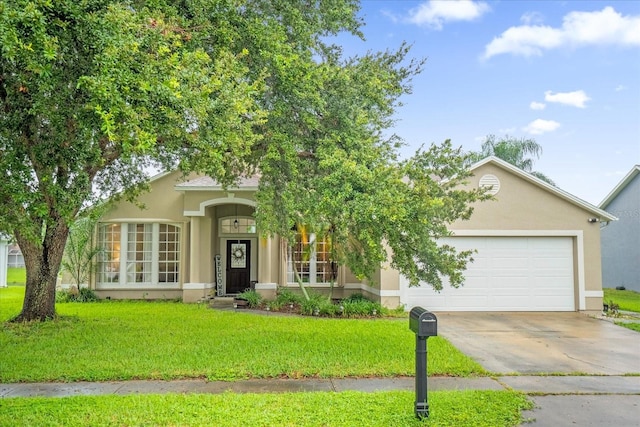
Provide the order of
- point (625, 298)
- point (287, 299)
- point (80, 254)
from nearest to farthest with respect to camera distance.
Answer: point (287, 299) → point (80, 254) → point (625, 298)

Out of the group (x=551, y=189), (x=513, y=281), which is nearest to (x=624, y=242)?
(x=551, y=189)

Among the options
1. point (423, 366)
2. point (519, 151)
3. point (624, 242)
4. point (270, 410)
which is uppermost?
point (519, 151)

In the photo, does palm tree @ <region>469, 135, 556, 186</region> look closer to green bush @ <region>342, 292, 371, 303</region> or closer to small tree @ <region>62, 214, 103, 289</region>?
green bush @ <region>342, 292, 371, 303</region>

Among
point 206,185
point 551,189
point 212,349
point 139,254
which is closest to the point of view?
point 212,349

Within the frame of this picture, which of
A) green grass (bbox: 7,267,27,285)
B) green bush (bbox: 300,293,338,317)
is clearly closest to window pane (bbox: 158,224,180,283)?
green bush (bbox: 300,293,338,317)

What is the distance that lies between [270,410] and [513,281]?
11166 millimetres

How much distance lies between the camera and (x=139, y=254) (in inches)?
695

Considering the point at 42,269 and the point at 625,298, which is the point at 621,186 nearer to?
the point at 625,298

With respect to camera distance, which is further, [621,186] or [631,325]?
[621,186]

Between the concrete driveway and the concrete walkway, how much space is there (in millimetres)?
624

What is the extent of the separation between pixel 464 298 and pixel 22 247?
40.1 ft

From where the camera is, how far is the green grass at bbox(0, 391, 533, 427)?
191 inches

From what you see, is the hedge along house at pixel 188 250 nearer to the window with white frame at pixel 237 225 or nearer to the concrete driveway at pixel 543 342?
the window with white frame at pixel 237 225

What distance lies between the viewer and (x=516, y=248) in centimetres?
1435
